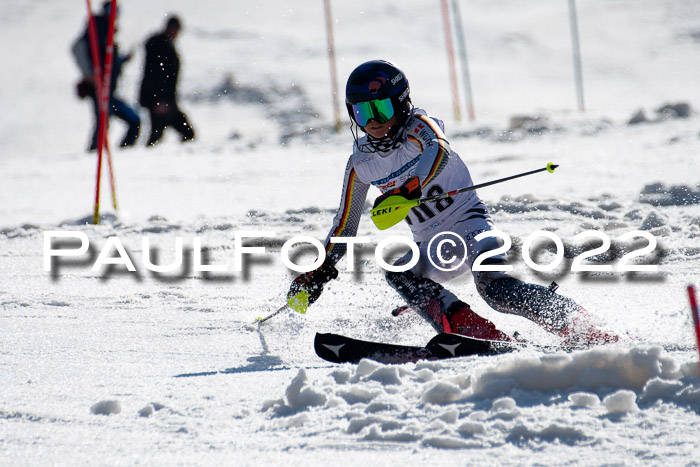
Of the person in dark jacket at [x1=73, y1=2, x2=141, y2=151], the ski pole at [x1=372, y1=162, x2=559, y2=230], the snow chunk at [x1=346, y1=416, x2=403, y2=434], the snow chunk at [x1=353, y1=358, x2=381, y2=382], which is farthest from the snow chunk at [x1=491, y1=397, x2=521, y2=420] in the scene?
the person in dark jacket at [x1=73, y1=2, x2=141, y2=151]

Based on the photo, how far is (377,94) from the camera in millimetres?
3812

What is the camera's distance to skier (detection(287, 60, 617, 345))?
11.6 ft

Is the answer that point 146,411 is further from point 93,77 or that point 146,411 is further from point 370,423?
point 93,77

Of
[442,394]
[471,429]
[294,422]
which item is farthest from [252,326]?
[471,429]

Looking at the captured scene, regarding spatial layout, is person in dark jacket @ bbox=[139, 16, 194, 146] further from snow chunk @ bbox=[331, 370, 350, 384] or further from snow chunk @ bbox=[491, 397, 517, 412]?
snow chunk @ bbox=[491, 397, 517, 412]

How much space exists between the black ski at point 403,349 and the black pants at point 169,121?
9.35m

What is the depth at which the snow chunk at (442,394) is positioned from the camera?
2.60 metres

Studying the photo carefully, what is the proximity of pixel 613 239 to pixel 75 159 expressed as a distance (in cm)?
817

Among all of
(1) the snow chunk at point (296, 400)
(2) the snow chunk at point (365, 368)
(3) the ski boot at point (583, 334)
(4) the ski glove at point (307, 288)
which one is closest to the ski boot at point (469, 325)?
(3) the ski boot at point (583, 334)

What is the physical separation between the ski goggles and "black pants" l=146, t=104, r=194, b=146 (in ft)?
28.9

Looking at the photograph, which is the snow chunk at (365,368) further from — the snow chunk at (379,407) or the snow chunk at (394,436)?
the snow chunk at (394,436)

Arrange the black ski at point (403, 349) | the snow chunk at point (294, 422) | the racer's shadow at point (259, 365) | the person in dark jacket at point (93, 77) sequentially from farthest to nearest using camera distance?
1. the person in dark jacket at point (93, 77)
2. the racer's shadow at point (259, 365)
3. the black ski at point (403, 349)
4. the snow chunk at point (294, 422)

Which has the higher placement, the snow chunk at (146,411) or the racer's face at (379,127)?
the racer's face at (379,127)

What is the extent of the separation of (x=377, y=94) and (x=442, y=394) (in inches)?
63.1
